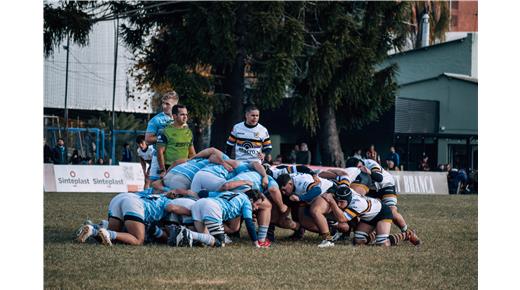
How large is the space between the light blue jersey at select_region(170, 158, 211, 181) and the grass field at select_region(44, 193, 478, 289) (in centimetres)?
95

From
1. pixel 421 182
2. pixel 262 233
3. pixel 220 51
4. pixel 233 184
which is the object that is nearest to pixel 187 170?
pixel 233 184

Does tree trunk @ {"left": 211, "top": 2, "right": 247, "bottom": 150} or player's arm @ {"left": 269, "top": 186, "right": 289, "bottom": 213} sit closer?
player's arm @ {"left": 269, "top": 186, "right": 289, "bottom": 213}

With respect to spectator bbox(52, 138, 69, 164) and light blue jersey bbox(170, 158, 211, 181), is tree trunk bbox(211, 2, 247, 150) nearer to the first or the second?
spectator bbox(52, 138, 69, 164)

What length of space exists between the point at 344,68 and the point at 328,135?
2.59m

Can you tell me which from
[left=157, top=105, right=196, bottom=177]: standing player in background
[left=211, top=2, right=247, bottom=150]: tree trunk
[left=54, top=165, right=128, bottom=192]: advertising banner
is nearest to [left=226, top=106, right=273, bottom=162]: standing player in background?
[left=157, top=105, right=196, bottom=177]: standing player in background

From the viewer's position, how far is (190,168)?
35.3 feet

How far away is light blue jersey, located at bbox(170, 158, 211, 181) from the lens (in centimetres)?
1072

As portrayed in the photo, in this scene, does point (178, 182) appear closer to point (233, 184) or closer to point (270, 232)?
point (233, 184)

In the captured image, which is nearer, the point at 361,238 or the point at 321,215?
the point at 321,215

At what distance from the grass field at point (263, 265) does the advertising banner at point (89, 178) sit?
38.5 feet

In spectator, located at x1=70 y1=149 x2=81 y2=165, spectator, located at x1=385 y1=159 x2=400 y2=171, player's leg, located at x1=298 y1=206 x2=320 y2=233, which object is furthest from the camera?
spectator, located at x1=70 y1=149 x2=81 y2=165

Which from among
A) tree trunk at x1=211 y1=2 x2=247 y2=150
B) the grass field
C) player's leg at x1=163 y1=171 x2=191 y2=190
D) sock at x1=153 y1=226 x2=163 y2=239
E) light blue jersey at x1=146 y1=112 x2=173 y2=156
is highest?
tree trunk at x1=211 y1=2 x2=247 y2=150

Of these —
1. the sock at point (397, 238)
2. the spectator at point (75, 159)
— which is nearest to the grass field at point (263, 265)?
the sock at point (397, 238)
